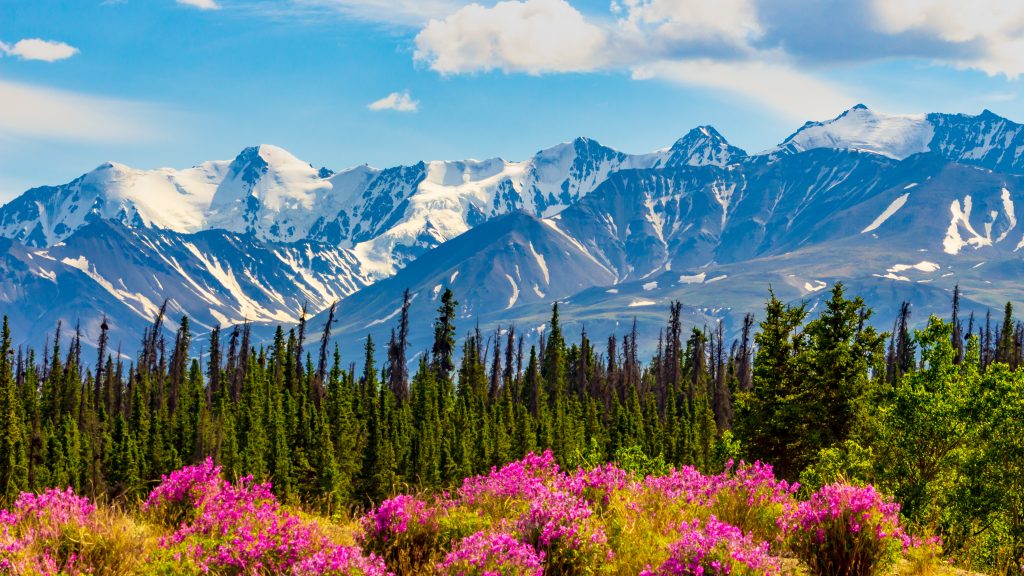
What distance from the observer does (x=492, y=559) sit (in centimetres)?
988

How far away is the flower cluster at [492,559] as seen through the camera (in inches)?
385

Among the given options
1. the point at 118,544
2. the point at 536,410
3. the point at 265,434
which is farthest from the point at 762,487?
the point at 536,410

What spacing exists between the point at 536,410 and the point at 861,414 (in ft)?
220

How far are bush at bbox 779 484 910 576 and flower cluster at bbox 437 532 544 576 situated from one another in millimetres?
3905

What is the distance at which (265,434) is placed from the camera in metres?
93.3

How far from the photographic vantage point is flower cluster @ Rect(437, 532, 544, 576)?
32.1 feet

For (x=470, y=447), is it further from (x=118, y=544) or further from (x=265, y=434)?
(x=118, y=544)

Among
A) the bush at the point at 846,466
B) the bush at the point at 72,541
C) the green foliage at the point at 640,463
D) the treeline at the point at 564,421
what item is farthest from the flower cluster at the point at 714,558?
the green foliage at the point at 640,463

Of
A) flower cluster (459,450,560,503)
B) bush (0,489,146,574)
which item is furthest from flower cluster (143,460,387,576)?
flower cluster (459,450,560,503)

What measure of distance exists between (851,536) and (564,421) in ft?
274

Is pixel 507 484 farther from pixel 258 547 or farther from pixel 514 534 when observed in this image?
pixel 258 547

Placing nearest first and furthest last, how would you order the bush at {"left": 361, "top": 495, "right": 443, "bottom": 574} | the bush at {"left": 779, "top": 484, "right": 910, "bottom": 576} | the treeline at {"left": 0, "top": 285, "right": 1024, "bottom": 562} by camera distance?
the bush at {"left": 779, "top": 484, "right": 910, "bottom": 576} < the bush at {"left": 361, "top": 495, "right": 443, "bottom": 574} < the treeline at {"left": 0, "top": 285, "right": 1024, "bottom": 562}

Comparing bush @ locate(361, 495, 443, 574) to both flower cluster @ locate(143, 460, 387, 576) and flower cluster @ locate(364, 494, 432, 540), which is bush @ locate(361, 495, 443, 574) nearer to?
flower cluster @ locate(364, 494, 432, 540)

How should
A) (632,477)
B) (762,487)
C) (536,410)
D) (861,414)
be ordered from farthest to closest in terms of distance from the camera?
(536,410)
(861,414)
(632,477)
(762,487)
